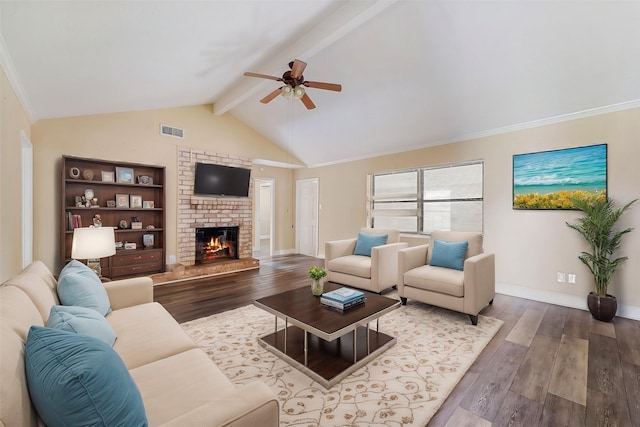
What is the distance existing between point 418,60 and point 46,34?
3458 millimetres

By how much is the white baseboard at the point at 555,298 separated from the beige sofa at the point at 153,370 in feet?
13.4

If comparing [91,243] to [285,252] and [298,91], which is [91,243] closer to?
[298,91]

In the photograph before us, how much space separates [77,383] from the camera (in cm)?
76

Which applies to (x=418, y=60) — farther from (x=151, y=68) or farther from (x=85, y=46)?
(x=85, y=46)

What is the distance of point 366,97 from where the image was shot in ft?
13.9

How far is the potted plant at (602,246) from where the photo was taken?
9.93 ft

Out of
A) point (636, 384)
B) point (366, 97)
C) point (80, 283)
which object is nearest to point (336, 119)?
point (366, 97)

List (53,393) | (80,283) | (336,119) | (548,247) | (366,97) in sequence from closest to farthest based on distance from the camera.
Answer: (53,393), (80,283), (548,247), (366,97), (336,119)

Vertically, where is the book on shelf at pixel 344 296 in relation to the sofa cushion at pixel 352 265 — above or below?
above

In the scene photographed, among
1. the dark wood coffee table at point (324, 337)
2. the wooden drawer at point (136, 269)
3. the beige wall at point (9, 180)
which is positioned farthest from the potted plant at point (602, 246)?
the wooden drawer at point (136, 269)

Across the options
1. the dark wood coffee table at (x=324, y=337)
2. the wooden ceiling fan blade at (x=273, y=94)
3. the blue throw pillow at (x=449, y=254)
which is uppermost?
the wooden ceiling fan blade at (x=273, y=94)

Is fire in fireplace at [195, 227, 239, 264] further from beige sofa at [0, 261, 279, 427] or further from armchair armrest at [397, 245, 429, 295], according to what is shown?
armchair armrest at [397, 245, 429, 295]

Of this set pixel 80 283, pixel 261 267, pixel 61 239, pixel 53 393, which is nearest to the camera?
pixel 53 393

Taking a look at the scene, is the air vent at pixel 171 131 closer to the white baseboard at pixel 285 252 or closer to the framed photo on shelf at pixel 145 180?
the framed photo on shelf at pixel 145 180
